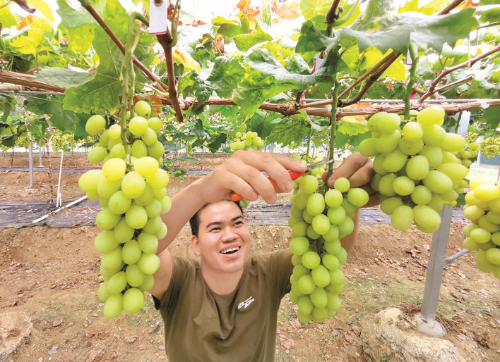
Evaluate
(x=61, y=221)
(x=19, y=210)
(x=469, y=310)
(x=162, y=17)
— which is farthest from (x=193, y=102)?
(x=19, y=210)

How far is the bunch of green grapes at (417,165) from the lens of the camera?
24.9 inches

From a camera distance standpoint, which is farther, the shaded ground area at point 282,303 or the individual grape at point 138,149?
the shaded ground area at point 282,303

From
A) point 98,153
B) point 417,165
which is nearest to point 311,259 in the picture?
point 417,165

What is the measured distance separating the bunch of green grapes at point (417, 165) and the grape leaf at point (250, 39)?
926 millimetres

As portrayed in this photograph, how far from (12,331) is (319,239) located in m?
4.40

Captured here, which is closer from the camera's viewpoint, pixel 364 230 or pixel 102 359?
pixel 102 359

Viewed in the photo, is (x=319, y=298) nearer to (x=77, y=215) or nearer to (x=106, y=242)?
(x=106, y=242)

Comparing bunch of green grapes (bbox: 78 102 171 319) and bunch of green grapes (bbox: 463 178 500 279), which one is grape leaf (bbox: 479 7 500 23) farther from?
bunch of green grapes (bbox: 78 102 171 319)

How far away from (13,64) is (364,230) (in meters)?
7.04

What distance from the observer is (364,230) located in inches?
263

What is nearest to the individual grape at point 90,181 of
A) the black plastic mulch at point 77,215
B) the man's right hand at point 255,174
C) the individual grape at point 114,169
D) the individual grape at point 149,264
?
the individual grape at point 114,169

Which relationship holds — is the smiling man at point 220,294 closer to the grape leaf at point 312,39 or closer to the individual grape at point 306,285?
the individual grape at point 306,285

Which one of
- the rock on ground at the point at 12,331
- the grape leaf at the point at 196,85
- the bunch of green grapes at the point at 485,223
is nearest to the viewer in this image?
the bunch of green grapes at the point at 485,223

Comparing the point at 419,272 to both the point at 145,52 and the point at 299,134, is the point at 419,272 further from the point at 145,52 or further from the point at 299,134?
the point at 145,52
